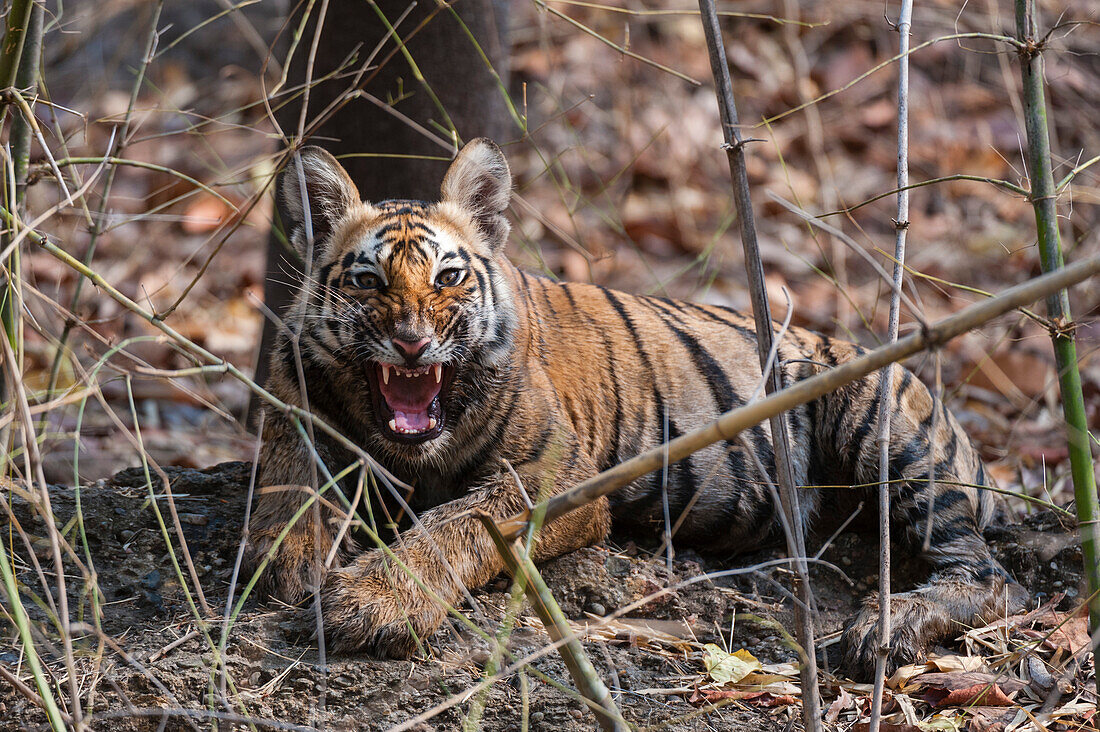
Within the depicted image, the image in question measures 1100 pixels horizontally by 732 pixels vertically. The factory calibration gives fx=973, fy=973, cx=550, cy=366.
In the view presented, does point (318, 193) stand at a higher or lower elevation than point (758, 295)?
higher

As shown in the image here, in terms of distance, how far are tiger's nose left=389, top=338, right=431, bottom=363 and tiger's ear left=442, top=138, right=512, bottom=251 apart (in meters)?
0.75

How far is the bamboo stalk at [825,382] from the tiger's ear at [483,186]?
1720 millimetres

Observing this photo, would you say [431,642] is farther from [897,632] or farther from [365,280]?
[897,632]

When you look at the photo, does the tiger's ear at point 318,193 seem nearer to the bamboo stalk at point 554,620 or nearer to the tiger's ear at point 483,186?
the tiger's ear at point 483,186

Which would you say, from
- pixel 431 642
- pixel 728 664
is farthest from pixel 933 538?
pixel 431 642

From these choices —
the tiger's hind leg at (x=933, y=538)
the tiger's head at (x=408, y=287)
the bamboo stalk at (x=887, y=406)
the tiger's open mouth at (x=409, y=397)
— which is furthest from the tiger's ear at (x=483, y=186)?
the tiger's hind leg at (x=933, y=538)

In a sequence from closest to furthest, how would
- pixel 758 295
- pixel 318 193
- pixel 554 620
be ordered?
pixel 554 620
pixel 758 295
pixel 318 193

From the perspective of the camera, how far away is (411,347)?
2.75m

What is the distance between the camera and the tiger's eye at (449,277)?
3021 millimetres

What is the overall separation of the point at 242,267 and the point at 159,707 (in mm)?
5280

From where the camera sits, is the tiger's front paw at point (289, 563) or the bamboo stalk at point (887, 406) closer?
the bamboo stalk at point (887, 406)

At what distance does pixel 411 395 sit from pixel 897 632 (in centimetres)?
161

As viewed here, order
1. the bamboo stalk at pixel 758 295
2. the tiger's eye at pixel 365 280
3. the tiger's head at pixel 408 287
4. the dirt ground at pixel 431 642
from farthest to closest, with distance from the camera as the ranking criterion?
the tiger's eye at pixel 365 280, the tiger's head at pixel 408 287, the dirt ground at pixel 431 642, the bamboo stalk at pixel 758 295

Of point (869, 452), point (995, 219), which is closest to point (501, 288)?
point (869, 452)
